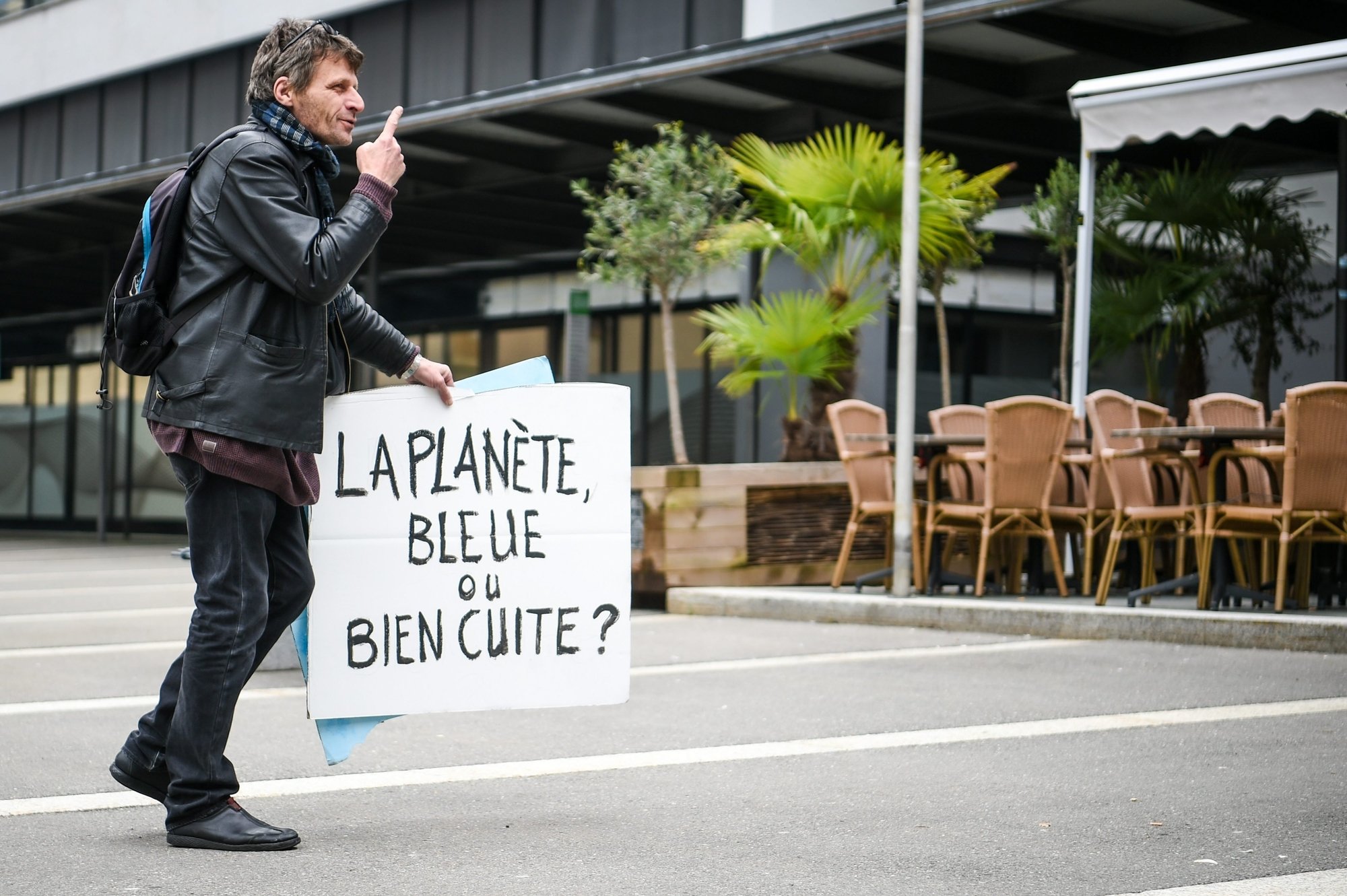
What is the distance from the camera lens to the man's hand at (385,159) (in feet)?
12.0

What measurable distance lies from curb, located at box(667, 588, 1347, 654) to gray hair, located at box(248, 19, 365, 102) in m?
5.59

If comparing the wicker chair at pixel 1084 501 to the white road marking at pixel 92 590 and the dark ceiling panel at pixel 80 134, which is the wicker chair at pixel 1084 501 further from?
the dark ceiling panel at pixel 80 134

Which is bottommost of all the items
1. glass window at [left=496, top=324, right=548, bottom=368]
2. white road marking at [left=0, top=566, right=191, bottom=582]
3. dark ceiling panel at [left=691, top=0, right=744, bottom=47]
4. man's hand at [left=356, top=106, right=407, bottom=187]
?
white road marking at [left=0, top=566, right=191, bottom=582]

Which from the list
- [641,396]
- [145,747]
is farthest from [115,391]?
[145,747]

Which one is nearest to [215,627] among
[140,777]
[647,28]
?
[140,777]

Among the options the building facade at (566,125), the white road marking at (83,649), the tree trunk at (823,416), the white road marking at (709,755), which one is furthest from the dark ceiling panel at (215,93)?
the white road marking at (709,755)

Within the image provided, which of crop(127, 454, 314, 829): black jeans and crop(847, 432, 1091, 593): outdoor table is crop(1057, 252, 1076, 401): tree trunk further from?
crop(127, 454, 314, 829): black jeans

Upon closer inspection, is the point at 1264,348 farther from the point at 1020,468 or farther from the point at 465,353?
the point at 465,353

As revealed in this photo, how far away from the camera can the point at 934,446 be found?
9961 mm

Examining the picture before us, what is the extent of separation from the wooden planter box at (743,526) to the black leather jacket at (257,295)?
283 inches

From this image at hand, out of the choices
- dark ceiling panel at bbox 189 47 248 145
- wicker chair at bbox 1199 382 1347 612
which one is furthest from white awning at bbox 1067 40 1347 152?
dark ceiling panel at bbox 189 47 248 145

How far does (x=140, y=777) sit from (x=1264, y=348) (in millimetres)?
10707

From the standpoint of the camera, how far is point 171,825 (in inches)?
143

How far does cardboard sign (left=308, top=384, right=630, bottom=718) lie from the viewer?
3.92 m
